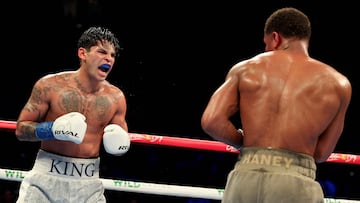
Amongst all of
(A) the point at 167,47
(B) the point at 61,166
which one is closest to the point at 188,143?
(B) the point at 61,166

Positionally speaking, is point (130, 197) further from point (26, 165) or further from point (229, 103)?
point (229, 103)

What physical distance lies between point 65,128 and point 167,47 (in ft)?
13.8

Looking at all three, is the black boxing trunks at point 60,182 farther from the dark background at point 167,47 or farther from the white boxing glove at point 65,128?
the dark background at point 167,47

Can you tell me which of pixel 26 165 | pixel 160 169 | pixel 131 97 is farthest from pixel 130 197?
pixel 131 97

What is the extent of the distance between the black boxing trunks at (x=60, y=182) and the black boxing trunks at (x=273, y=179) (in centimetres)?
76

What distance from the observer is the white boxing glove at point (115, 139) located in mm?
2240

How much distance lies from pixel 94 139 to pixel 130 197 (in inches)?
92.8

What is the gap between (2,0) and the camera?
6020 mm

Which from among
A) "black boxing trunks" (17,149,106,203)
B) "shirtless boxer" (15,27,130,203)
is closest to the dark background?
"shirtless boxer" (15,27,130,203)

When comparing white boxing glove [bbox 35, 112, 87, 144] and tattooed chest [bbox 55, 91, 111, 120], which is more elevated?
tattooed chest [bbox 55, 91, 111, 120]

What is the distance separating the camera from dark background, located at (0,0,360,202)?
5762 millimetres

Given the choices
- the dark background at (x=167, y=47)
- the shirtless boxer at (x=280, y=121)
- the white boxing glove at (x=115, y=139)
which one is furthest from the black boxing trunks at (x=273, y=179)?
the dark background at (x=167, y=47)

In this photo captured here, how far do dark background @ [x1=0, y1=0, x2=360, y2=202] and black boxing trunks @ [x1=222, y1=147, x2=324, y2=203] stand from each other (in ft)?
12.0

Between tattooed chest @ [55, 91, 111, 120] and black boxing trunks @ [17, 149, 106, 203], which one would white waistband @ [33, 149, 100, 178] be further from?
tattooed chest @ [55, 91, 111, 120]
